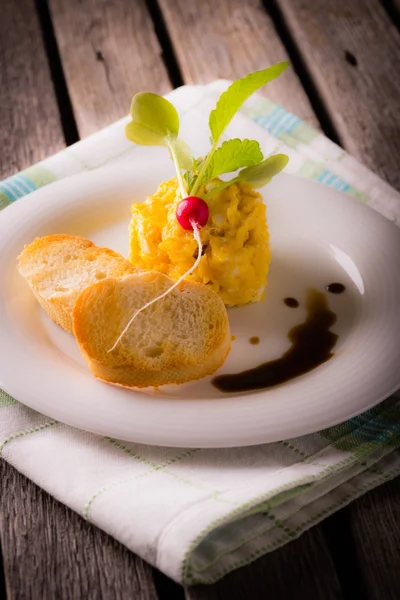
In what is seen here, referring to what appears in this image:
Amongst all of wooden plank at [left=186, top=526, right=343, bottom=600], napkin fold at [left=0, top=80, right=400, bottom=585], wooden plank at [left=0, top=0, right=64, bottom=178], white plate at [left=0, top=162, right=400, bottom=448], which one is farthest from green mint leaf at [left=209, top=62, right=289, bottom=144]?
wooden plank at [left=186, top=526, right=343, bottom=600]

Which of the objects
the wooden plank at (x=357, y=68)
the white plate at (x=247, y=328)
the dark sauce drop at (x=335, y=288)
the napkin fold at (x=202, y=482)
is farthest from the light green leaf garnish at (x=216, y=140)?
the wooden plank at (x=357, y=68)

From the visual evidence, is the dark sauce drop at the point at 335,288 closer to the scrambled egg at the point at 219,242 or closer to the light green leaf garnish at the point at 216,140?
the scrambled egg at the point at 219,242

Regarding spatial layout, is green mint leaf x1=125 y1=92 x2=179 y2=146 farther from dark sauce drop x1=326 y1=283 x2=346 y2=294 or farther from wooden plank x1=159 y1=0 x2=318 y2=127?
wooden plank x1=159 y1=0 x2=318 y2=127

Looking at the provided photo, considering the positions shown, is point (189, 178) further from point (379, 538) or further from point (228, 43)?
point (228, 43)

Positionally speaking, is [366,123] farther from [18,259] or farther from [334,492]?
[334,492]

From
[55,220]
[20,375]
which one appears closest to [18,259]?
[55,220]
